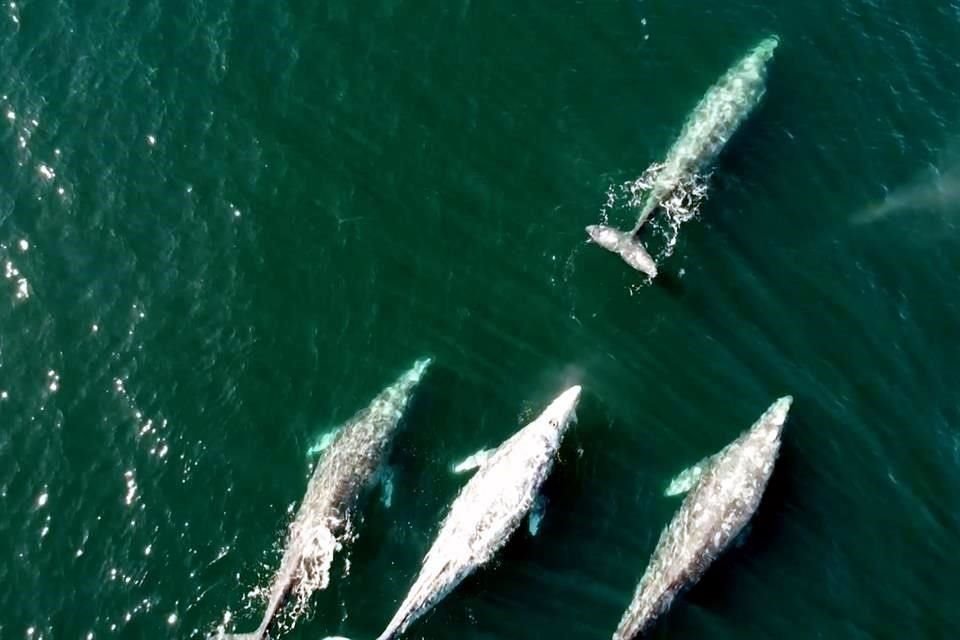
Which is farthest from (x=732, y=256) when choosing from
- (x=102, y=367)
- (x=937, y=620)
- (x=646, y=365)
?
(x=102, y=367)

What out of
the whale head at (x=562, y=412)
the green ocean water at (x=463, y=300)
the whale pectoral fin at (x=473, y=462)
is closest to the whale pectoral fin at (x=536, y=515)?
the green ocean water at (x=463, y=300)

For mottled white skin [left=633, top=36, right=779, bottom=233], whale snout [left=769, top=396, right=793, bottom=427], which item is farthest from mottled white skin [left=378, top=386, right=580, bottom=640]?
mottled white skin [left=633, top=36, right=779, bottom=233]

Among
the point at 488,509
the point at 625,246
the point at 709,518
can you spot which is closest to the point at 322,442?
the point at 488,509

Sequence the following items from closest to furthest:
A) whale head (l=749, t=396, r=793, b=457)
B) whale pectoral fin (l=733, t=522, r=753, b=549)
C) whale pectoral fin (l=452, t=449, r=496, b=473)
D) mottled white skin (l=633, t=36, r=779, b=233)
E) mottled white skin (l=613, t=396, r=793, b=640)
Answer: mottled white skin (l=613, t=396, r=793, b=640) → whale pectoral fin (l=733, t=522, r=753, b=549) → whale pectoral fin (l=452, t=449, r=496, b=473) → whale head (l=749, t=396, r=793, b=457) → mottled white skin (l=633, t=36, r=779, b=233)

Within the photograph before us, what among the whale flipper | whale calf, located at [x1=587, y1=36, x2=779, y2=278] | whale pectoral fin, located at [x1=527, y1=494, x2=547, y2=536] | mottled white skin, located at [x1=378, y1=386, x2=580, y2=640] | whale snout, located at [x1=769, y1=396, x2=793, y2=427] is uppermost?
whale calf, located at [x1=587, y1=36, x2=779, y2=278]

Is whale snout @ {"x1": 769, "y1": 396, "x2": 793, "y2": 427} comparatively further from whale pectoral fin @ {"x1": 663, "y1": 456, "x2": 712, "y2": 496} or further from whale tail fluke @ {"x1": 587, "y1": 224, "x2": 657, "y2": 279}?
whale tail fluke @ {"x1": 587, "y1": 224, "x2": 657, "y2": 279}

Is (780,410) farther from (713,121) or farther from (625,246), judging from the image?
(713,121)
